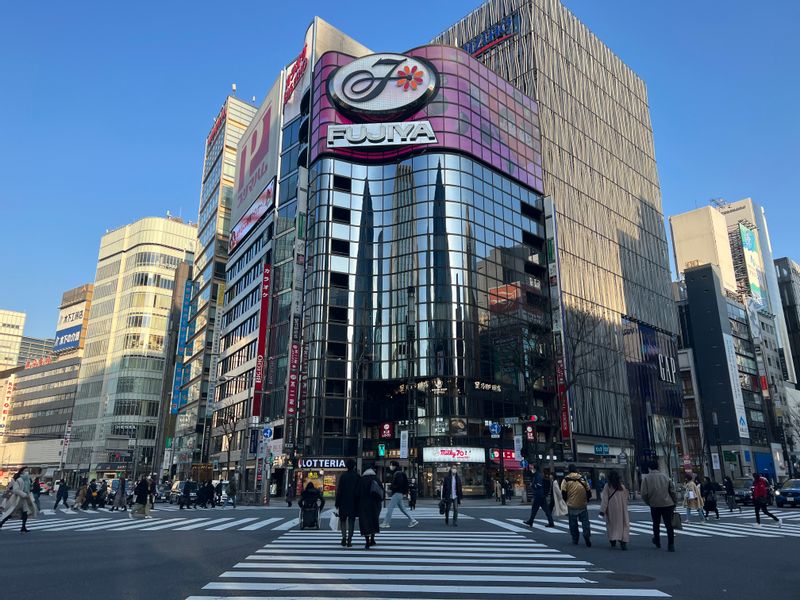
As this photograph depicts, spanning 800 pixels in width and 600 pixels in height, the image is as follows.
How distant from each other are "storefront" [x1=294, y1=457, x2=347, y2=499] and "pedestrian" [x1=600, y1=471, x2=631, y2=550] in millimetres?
38875

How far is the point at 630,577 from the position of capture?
8539mm

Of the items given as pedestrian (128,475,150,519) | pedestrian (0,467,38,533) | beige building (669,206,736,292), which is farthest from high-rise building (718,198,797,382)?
pedestrian (0,467,38,533)

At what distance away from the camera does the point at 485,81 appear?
61.4 metres

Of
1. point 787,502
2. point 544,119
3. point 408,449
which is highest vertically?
point 544,119

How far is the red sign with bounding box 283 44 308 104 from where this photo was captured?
64412 mm

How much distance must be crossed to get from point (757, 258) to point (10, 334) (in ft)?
666

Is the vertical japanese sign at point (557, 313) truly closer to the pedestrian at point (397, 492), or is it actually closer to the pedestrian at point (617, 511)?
the pedestrian at point (397, 492)

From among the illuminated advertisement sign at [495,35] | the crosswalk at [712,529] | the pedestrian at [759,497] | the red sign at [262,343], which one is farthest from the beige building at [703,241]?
the crosswalk at [712,529]

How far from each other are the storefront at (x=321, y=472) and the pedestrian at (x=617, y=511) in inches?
1531

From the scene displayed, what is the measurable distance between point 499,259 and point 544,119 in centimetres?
2161

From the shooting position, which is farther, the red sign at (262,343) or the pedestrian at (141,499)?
the red sign at (262,343)

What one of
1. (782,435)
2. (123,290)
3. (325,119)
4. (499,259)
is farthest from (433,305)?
(123,290)

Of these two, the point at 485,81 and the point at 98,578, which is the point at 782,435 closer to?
the point at 485,81

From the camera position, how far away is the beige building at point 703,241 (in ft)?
339
